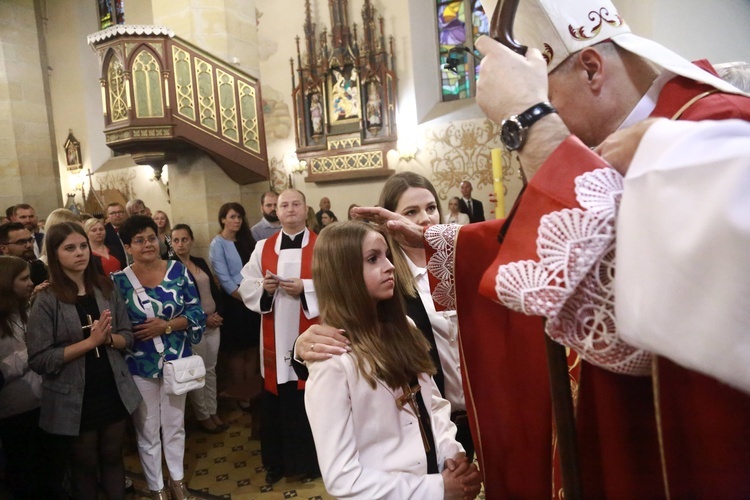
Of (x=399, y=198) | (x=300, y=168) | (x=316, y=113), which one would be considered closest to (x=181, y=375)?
(x=399, y=198)

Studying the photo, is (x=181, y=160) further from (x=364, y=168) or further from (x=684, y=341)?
(x=684, y=341)

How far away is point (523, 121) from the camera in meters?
0.83

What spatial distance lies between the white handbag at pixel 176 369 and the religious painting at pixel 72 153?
11911 mm

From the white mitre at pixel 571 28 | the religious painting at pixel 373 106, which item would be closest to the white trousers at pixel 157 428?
the white mitre at pixel 571 28

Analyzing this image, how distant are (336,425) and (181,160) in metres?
6.32

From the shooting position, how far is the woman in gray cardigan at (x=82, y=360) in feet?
9.57

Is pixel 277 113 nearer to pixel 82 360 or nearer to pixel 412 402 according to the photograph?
pixel 82 360

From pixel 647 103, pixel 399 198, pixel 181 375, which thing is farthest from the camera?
pixel 181 375

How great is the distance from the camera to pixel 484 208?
9.80 meters

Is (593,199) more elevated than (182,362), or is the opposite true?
(593,199)

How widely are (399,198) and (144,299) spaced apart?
2054 millimetres

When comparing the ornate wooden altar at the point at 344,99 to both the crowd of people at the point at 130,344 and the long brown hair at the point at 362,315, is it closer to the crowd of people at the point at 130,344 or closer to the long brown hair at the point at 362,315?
the crowd of people at the point at 130,344

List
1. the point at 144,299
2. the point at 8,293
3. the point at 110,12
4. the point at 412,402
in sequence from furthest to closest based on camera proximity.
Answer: the point at 110,12, the point at 144,299, the point at 8,293, the point at 412,402

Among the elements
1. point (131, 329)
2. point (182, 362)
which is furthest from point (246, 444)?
point (131, 329)
